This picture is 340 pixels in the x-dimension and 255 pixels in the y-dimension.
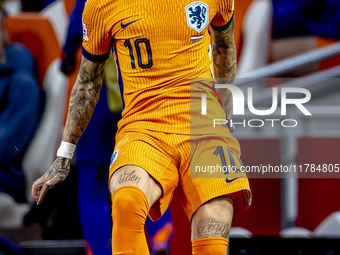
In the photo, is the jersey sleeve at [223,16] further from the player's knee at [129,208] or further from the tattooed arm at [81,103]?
the player's knee at [129,208]

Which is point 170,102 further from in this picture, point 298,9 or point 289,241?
point 298,9

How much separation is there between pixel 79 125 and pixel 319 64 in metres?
2.31

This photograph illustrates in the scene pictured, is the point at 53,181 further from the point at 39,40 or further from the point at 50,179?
the point at 39,40

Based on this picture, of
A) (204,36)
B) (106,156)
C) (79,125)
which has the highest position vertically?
(204,36)

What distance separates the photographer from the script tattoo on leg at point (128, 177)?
124cm

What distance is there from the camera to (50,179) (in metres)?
1.49

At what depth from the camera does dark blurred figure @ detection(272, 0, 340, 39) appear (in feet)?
11.2

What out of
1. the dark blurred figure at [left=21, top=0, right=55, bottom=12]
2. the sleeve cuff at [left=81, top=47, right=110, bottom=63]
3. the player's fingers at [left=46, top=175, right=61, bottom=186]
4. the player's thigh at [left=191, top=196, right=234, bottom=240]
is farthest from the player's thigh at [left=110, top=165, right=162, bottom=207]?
the dark blurred figure at [left=21, top=0, right=55, bottom=12]

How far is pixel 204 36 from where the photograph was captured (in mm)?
1450

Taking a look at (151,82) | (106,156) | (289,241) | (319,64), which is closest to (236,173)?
(151,82)

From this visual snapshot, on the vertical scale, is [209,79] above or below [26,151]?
above

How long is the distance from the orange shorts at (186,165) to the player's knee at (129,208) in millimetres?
100

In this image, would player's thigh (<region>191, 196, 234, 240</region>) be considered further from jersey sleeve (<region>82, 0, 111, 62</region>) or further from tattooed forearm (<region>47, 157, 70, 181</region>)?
jersey sleeve (<region>82, 0, 111, 62</region>)

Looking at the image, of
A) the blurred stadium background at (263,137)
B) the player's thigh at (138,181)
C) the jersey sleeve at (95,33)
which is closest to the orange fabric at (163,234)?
the blurred stadium background at (263,137)
